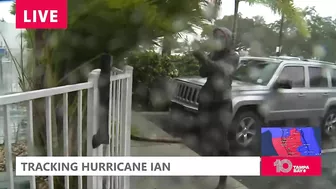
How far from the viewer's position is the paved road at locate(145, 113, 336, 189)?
1.06 metres

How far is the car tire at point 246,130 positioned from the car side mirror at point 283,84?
0.13 meters

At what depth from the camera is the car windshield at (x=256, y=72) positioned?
1.00 meters

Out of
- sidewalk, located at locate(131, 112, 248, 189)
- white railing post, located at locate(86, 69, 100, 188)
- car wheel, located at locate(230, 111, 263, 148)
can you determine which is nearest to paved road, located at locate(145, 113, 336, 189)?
sidewalk, located at locate(131, 112, 248, 189)

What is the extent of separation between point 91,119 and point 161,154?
11.1 inches

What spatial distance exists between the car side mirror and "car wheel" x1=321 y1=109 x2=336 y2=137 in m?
0.17

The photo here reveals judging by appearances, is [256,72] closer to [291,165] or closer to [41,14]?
[291,165]

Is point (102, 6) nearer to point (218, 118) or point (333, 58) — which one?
point (218, 118)

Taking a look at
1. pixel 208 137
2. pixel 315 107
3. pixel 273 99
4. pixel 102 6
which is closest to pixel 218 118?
pixel 208 137

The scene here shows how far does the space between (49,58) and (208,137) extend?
619 mm

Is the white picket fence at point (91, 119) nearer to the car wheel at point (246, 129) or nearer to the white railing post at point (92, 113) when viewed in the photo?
the white railing post at point (92, 113)

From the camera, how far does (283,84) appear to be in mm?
1043

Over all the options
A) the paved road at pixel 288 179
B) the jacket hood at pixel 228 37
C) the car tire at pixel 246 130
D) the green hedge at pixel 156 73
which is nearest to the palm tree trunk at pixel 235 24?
the jacket hood at pixel 228 37

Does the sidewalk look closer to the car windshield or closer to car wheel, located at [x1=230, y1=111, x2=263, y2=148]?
car wheel, located at [x1=230, y1=111, x2=263, y2=148]

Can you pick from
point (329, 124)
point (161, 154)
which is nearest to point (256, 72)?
point (329, 124)
